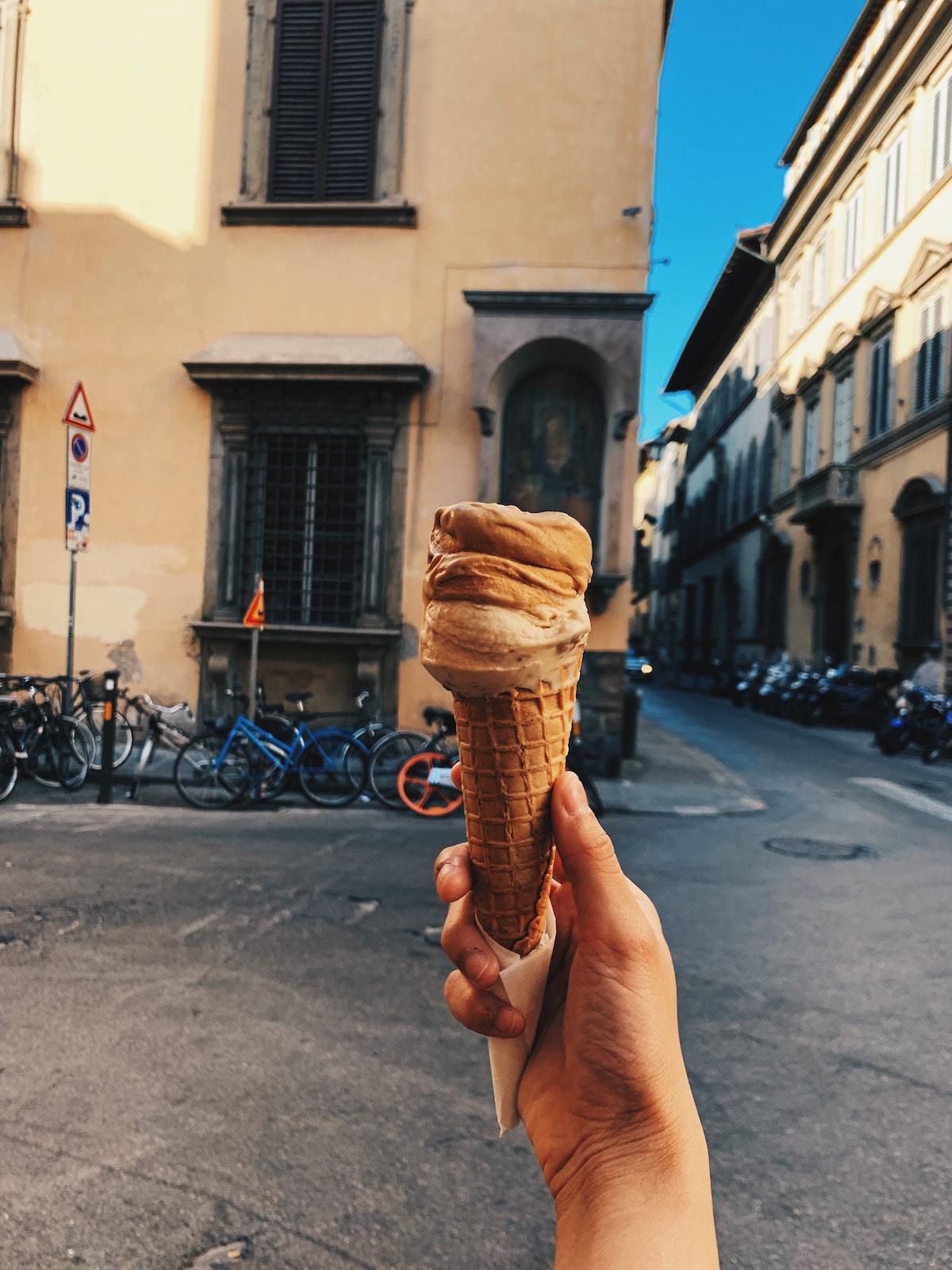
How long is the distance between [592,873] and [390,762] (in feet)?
24.3

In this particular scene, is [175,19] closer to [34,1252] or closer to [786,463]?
[34,1252]

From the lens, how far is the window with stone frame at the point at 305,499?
1093 cm

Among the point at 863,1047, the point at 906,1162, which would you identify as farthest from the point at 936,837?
the point at 906,1162

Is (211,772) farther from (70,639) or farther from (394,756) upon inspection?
(70,639)

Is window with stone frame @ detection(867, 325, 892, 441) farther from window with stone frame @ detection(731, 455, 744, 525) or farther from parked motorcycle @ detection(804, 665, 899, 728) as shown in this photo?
window with stone frame @ detection(731, 455, 744, 525)

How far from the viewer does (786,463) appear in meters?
29.0

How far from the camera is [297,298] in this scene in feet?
36.7

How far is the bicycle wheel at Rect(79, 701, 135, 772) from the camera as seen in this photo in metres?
9.52

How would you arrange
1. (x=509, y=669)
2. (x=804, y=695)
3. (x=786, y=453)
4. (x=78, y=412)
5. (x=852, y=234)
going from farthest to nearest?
(x=786, y=453)
(x=852, y=234)
(x=804, y=695)
(x=78, y=412)
(x=509, y=669)

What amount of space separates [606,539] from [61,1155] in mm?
8335

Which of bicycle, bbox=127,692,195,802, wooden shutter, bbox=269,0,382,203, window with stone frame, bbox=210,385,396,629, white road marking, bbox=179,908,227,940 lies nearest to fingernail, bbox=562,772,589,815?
white road marking, bbox=179,908,227,940

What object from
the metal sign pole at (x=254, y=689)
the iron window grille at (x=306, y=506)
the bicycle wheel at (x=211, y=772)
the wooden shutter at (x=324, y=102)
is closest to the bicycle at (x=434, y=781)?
the bicycle wheel at (x=211, y=772)

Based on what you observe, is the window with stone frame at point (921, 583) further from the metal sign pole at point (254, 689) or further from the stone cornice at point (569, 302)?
the metal sign pole at point (254, 689)

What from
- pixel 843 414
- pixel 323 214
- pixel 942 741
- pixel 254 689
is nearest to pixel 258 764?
pixel 254 689
